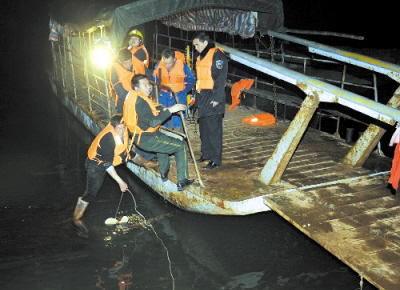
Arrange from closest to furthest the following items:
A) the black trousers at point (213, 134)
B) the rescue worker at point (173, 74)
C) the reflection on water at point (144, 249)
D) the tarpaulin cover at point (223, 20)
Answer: the reflection on water at point (144, 249) < the black trousers at point (213, 134) < the rescue worker at point (173, 74) < the tarpaulin cover at point (223, 20)

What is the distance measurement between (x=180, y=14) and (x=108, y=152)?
4488mm

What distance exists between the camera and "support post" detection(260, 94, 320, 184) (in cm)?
493

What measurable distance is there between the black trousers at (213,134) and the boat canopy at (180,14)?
7.39ft

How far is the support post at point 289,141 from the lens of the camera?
194 inches

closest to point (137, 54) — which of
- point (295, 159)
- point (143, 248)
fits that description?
point (295, 159)

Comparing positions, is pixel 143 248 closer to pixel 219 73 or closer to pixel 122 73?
pixel 219 73

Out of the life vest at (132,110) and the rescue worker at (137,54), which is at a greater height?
the rescue worker at (137,54)

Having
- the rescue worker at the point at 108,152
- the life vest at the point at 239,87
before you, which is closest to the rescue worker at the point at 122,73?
the rescue worker at the point at 108,152

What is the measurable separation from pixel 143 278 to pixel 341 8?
23.0 m

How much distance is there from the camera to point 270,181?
571cm

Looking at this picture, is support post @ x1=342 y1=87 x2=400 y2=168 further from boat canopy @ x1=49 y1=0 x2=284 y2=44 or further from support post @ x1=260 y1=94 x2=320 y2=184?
boat canopy @ x1=49 y1=0 x2=284 y2=44

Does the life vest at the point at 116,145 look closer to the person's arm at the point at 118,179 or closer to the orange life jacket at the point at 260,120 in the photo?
the person's arm at the point at 118,179

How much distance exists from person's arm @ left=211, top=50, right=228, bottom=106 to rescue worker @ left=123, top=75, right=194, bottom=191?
79 centimetres

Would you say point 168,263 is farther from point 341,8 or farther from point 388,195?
point 341,8
